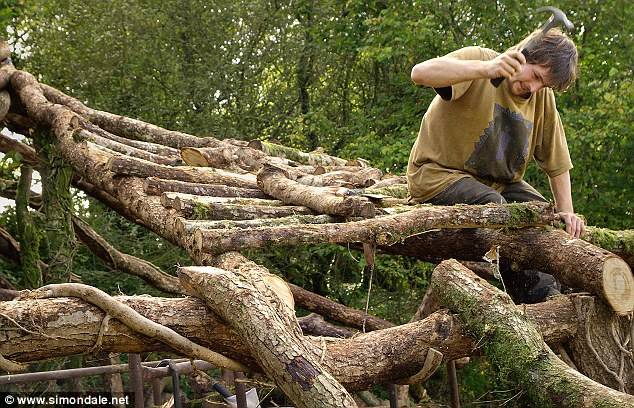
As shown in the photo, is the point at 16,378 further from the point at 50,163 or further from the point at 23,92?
the point at 23,92

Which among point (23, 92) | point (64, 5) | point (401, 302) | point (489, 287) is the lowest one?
point (401, 302)

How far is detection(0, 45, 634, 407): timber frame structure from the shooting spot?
3.15 meters

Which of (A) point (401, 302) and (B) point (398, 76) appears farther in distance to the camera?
(B) point (398, 76)

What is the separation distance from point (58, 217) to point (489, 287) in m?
4.78

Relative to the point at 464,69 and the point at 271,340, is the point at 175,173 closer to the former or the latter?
the point at 464,69

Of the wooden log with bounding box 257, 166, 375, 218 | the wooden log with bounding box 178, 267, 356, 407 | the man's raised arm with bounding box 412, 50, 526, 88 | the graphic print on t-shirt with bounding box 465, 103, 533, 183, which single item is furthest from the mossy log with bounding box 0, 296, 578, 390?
the graphic print on t-shirt with bounding box 465, 103, 533, 183

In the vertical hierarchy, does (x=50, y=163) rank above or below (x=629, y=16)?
below

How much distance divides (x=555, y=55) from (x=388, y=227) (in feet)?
3.52

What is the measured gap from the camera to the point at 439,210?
439 cm

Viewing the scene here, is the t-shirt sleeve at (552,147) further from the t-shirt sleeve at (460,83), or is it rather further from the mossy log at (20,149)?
the mossy log at (20,149)

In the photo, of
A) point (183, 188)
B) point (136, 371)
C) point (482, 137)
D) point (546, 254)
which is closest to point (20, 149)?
point (183, 188)

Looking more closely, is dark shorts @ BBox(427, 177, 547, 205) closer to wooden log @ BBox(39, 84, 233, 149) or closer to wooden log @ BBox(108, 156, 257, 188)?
wooden log @ BBox(108, 156, 257, 188)

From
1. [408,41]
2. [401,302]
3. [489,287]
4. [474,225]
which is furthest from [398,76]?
[489,287]

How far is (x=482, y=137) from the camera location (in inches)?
190
